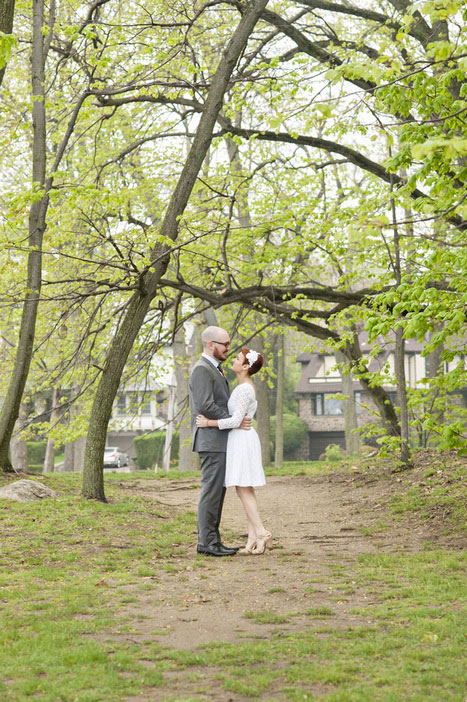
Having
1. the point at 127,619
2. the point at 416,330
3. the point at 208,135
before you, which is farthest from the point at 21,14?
the point at 127,619

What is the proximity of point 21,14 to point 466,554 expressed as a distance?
14771mm

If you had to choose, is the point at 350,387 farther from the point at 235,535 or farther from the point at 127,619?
the point at 127,619

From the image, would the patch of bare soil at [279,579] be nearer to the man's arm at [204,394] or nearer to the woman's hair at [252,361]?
the man's arm at [204,394]

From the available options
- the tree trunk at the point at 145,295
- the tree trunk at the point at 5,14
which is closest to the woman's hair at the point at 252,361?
the tree trunk at the point at 145,295

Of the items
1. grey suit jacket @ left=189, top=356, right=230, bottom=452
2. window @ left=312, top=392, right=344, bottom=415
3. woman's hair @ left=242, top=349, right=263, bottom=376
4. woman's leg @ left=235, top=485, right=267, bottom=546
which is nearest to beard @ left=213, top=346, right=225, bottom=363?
grey suit jacket @ left=189, top=356, right=230, bottom=452

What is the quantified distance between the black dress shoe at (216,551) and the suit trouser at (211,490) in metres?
0.05

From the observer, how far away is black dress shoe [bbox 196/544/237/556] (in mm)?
7480

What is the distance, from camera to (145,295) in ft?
34.5

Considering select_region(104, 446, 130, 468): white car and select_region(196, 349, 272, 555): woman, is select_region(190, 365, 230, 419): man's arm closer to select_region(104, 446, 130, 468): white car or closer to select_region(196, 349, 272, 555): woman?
select_region(196, 349, 272, 555): woman

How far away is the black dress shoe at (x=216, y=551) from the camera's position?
24.5 ft

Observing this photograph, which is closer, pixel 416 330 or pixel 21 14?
pixel 416 330

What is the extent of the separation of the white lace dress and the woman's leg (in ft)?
0.34

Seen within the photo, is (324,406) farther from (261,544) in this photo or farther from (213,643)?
(213,643)

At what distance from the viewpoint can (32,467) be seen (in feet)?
135
